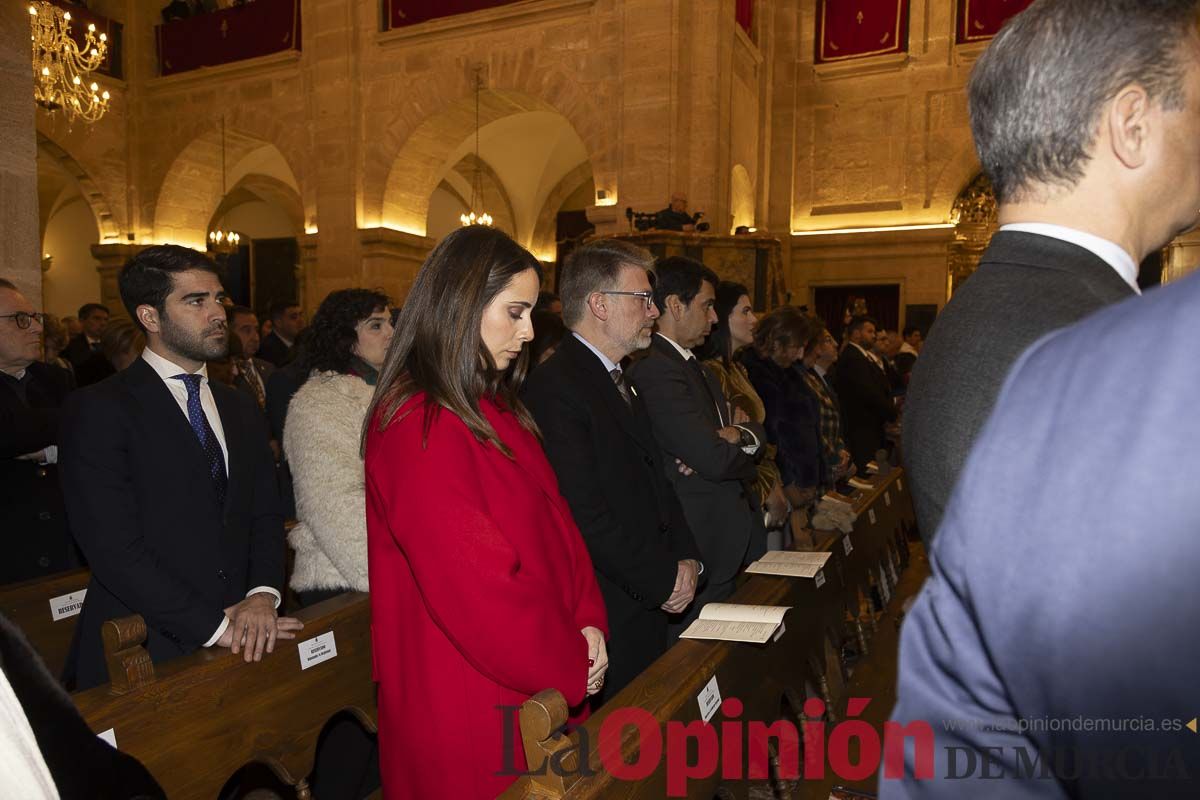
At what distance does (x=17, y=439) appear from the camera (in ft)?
9.32

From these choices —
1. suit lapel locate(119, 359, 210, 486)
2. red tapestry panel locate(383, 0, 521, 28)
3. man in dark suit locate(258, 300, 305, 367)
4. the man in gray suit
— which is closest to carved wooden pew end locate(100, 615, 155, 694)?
suit lapel locate(119, 359, 210, 486)

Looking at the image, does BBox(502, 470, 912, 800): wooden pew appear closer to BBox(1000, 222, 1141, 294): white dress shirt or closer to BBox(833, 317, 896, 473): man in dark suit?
BBox(1000, 222, 1141, 294): white dress shirt

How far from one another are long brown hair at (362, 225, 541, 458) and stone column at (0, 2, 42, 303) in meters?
2.88

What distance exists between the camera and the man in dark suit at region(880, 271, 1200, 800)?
0.41 meters

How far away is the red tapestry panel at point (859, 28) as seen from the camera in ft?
39.8

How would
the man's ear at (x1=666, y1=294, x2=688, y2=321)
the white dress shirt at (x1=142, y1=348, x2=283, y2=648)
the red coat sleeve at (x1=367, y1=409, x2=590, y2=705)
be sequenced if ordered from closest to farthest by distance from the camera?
the red coat sleeve at (x1=367, y1=409, x2=590, y2=705) < the white dress shirt at (x1=142, y1=348, x2=283, y2=648) < the man's ear at (x1=666, y1=294, x2=688, y2=321)

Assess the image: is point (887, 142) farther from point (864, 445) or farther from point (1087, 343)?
point (1087, 343)

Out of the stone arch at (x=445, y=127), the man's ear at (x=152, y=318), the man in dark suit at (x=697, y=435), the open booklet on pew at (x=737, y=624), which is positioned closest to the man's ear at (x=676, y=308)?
the man in dark suit at (x=697, y=435)

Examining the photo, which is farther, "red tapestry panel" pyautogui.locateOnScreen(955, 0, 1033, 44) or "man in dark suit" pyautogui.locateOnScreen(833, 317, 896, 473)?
"red tapestry panel" pyautogui.locateOnScreen(955, 0, 1033, 44)

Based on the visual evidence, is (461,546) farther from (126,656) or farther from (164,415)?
(164,415)

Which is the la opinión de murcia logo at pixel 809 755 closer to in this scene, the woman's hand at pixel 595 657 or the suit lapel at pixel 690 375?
the woman's hand at pixel 595 657

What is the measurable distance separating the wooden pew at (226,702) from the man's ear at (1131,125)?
1925mm

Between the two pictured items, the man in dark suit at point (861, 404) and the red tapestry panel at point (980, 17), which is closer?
the man in dark suit at point (861, 404)

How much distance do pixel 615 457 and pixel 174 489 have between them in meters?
1.21
